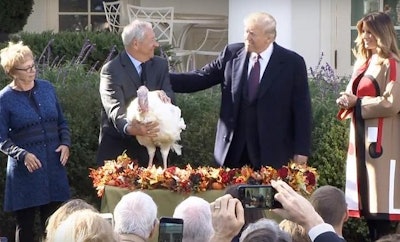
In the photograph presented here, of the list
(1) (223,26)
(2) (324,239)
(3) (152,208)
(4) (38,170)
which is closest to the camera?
(2) (324,239)

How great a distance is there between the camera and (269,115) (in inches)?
307

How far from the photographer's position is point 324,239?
14.9ft

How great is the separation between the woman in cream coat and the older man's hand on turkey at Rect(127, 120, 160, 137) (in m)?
1.42

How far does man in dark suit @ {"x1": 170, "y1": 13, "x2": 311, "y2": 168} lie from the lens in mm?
7805

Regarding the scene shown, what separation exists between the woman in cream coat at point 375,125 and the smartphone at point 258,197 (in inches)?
107

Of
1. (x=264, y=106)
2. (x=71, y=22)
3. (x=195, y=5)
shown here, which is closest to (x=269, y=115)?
(x=264, y=106)

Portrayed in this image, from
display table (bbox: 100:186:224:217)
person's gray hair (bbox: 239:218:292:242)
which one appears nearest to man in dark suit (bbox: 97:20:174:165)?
display table (bbox: 100:186:224:217)

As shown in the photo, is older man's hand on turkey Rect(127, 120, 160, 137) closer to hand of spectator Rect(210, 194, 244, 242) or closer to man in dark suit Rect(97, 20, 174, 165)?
man in dark suit Rect(97, 20, 174, 165)

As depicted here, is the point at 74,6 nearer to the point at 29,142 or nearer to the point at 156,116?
the point at 29,142

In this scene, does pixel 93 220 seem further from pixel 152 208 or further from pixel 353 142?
pixel 353 142

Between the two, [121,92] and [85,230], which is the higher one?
[121,92]

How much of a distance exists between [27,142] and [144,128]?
0.95 meters

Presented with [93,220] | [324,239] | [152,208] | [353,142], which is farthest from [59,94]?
[324,239]

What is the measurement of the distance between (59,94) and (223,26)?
6.77 m
